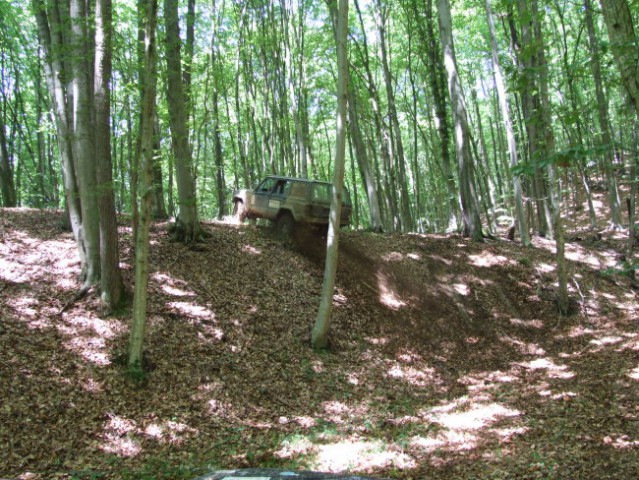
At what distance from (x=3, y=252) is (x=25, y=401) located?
184 inches

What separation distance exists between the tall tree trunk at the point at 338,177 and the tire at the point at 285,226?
12.5ft

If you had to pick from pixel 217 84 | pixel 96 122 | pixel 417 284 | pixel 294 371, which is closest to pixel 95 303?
pixel 96 122

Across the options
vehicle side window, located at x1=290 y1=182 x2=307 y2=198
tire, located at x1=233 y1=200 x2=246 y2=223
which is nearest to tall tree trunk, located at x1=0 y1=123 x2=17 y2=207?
tire, located at x1=233 y1=200 x2=246 y2=223

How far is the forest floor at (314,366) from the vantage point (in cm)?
618

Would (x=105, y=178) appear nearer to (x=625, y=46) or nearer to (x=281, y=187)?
(x=281, y=187)

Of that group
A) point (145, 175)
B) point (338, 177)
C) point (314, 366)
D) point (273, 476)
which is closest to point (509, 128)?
point (338, 177)

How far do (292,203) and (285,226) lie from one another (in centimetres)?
78

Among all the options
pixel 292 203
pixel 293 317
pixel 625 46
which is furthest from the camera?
pixel 292 203

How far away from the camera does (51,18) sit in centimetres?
972

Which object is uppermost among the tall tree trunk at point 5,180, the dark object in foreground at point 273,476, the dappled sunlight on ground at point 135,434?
the tall tree trunk at point 5,180

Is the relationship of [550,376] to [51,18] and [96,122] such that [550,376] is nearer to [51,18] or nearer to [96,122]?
[96,122]

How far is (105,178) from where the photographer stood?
8656 millimetres

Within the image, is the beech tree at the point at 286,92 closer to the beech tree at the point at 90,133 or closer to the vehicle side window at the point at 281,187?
the beech tree at the point at 90,133

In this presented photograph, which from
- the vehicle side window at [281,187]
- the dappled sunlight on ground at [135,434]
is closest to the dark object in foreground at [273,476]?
the dappled sunlight on ground at [135,434]
